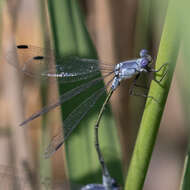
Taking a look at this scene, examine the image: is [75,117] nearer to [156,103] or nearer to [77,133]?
[77,133]

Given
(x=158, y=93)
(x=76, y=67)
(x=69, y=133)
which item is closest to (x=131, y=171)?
(x=158, y=93)

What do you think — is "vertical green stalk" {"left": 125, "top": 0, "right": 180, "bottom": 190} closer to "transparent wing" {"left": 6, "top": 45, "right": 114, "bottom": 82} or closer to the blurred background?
the blurred background

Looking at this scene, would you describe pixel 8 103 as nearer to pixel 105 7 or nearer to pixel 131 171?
pixel 105 7

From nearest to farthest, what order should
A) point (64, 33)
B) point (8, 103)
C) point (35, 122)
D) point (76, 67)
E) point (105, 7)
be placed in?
point (64, 33) < point (76, 67) < point (8, 103) < point (105, 7) < point (35, 122)

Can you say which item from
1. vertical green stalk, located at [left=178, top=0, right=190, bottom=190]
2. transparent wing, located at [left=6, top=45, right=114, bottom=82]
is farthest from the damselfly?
vertical green stalk, located at [left=178, top=0, right=190, bottom=190]

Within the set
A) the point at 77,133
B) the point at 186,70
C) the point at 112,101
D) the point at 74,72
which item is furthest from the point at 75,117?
the point at 112,101
